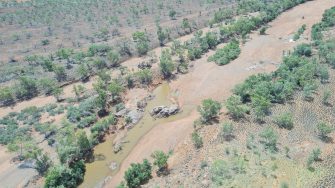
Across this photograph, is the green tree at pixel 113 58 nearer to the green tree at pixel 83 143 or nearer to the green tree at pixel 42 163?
the green tree at pixel 83 143

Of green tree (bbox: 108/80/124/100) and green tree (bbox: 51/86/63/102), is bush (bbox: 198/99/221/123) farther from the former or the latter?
green tree (bbox: 51/86/63/102)

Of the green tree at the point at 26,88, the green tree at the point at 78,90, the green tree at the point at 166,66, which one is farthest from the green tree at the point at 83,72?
the green tree at the point at 166,66

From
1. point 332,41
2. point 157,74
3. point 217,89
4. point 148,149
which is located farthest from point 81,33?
point 332,41

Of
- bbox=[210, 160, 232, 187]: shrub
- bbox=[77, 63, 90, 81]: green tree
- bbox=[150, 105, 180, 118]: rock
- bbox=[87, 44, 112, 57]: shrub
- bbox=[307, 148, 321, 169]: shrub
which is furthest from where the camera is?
bbox=[87, 44, 112, 57]: shrub

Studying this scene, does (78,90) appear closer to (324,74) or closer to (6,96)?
(6,96)

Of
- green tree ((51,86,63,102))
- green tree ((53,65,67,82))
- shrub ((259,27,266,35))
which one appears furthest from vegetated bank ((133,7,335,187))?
green tree ((53,65,67,82))

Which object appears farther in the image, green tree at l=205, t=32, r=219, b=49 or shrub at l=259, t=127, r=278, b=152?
green tree at l=205, t=32, r=219, b=49
